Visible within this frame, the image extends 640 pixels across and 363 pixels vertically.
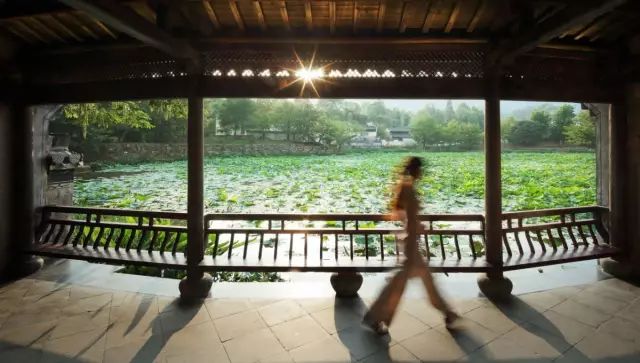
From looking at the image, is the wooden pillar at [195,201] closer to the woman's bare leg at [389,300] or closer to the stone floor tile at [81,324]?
the stone floor tile at [81,324]

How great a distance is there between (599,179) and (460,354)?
17.9 ft

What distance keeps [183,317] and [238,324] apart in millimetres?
656

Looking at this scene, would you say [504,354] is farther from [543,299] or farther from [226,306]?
[226,306]

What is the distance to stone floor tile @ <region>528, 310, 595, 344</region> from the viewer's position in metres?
3.06

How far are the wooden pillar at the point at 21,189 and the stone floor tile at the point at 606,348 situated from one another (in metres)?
6.99

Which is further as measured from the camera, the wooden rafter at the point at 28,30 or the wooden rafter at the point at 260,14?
the wooden rafter at the point at 28,30

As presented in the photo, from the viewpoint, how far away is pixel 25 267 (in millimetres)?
4723

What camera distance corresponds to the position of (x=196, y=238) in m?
4.03

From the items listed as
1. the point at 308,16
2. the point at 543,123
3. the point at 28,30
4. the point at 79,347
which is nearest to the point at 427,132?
the point at 543,123

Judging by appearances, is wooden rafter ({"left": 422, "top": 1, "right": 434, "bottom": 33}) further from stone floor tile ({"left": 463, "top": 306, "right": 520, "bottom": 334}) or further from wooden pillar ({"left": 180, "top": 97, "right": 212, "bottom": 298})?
stone floor tile ({"left": 463, "top": 306, "right": 520, "bottom": 334})

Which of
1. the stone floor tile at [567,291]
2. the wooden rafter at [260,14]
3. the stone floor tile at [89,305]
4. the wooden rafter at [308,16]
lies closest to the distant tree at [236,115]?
the stone floor tile at [89,305]

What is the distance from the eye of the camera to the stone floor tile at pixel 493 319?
3219 millimetres

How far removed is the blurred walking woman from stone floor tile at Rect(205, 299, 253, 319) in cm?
152

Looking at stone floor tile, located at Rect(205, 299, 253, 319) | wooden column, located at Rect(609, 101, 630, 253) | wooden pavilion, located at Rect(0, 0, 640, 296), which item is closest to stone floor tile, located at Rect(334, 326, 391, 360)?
wooden pavilion, located at Rect(0, 0, 640, 296)
